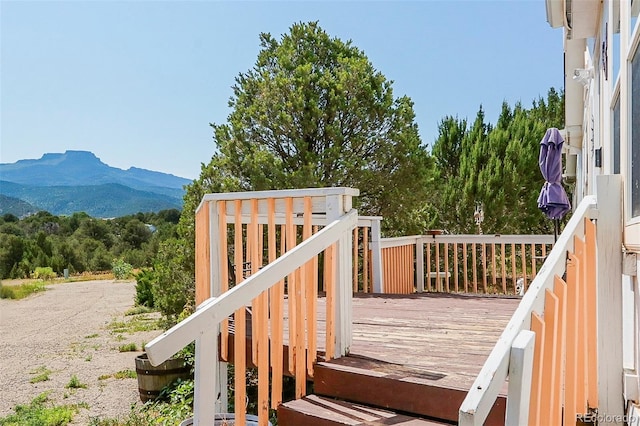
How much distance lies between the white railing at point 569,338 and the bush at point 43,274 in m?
21.5

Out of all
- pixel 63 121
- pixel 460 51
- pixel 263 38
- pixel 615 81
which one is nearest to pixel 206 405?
pixel 615 81

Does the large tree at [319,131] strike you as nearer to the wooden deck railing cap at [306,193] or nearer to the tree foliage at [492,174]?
the tree foliage at [492,174]

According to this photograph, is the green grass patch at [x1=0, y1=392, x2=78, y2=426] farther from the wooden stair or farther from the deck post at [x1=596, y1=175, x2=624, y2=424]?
the deck post at [x1=596, y1=175, x2=624, y2=424]

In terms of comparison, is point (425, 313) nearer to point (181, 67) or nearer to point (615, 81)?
point (615, 81)

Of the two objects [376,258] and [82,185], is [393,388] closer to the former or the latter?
[376,258]

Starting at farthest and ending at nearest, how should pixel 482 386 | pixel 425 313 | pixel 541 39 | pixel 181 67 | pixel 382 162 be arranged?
Result: pixel 181 67 → pixel 541 39 → pixel 382 162 → pixel 425 313 → pixel 482 386

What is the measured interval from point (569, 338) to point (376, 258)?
4319mm

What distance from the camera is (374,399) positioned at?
2.33m

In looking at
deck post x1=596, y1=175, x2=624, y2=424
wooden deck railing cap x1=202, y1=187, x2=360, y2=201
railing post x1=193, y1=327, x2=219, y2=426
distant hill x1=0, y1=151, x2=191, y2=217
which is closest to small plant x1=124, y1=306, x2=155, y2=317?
wooden deck railing cap x1=202, y1=187, x2=360, y2=201

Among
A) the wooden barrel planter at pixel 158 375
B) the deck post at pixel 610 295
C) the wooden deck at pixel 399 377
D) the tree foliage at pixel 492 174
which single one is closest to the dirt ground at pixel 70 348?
the wooden barrel planter at pixel 158 375

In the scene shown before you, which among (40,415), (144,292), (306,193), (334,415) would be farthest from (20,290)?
(334,415)

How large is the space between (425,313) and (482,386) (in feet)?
10.8

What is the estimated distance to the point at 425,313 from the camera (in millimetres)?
4047

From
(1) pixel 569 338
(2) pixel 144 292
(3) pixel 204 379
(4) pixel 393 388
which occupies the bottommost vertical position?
(2) pixel 144 292
